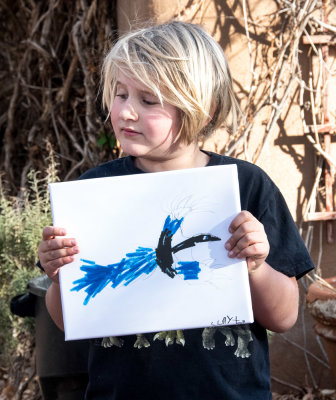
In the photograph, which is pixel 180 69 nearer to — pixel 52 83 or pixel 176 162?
pixel 176 162

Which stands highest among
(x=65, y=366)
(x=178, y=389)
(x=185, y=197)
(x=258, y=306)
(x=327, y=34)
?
(x=327, y=34)

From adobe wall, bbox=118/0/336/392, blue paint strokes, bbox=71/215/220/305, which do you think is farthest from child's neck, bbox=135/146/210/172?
adobe wall, bbox=118/0/336/392

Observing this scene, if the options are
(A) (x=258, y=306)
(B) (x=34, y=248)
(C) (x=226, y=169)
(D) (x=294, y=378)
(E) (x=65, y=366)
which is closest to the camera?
(C) (x=226, y=169)

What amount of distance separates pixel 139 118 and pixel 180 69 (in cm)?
15

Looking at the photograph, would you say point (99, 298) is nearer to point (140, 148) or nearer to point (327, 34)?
point (140, 148)

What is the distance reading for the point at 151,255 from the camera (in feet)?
4.98

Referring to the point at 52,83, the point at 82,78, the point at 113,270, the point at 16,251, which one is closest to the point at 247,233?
the point at 113,270

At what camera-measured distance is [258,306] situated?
64.0 inches

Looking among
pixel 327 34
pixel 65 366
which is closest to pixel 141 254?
pixel 65 366

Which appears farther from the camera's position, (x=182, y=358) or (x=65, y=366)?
(x=65, y=366)

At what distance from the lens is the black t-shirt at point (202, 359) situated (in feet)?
5.12

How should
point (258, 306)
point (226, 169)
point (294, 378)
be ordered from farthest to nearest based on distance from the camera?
point (294, 378)
point (258, 306)
point (226, 169)

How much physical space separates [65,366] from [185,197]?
1.59 metres

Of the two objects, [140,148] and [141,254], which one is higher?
[140,148]
